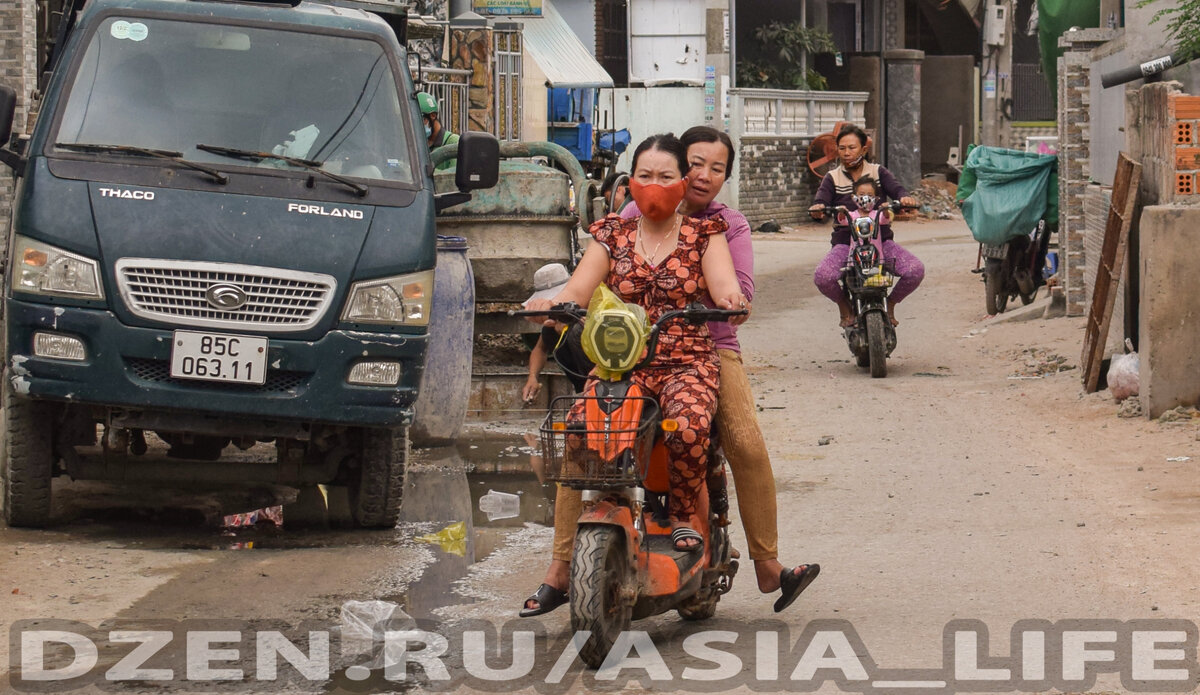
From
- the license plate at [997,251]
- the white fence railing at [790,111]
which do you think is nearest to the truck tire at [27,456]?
the license plate at [997,251]

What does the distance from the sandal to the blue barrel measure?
4286mm

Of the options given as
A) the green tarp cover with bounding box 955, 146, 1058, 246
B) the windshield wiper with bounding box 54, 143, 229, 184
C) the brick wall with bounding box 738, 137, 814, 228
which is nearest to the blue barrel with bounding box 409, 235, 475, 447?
the windshield wiper with bounding box 54, 143, 229, 184

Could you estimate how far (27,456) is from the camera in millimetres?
6965

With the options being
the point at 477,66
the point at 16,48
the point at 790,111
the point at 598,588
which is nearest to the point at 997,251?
the point at 16,48

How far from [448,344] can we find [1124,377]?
164 inches

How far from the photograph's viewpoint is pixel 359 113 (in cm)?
759

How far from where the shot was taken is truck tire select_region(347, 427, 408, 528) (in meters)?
7.27

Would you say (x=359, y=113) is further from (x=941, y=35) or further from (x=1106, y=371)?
(x=941, y=35)

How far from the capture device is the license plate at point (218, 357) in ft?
21.9

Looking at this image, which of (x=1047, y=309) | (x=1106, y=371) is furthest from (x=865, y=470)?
(x=1047, y=309)

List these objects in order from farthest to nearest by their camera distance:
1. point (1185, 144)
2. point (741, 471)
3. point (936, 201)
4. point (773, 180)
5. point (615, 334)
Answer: point (936, 201) → point (773, 180) → point (1185, 144) → point (741, 471) → point (615, 334)

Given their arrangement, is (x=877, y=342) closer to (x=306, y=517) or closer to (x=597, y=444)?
(x=306, y=517)

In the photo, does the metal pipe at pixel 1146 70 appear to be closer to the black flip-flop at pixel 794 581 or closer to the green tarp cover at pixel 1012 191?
the green tarp cover at pixel 1012 191

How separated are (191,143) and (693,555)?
10.6 ft
